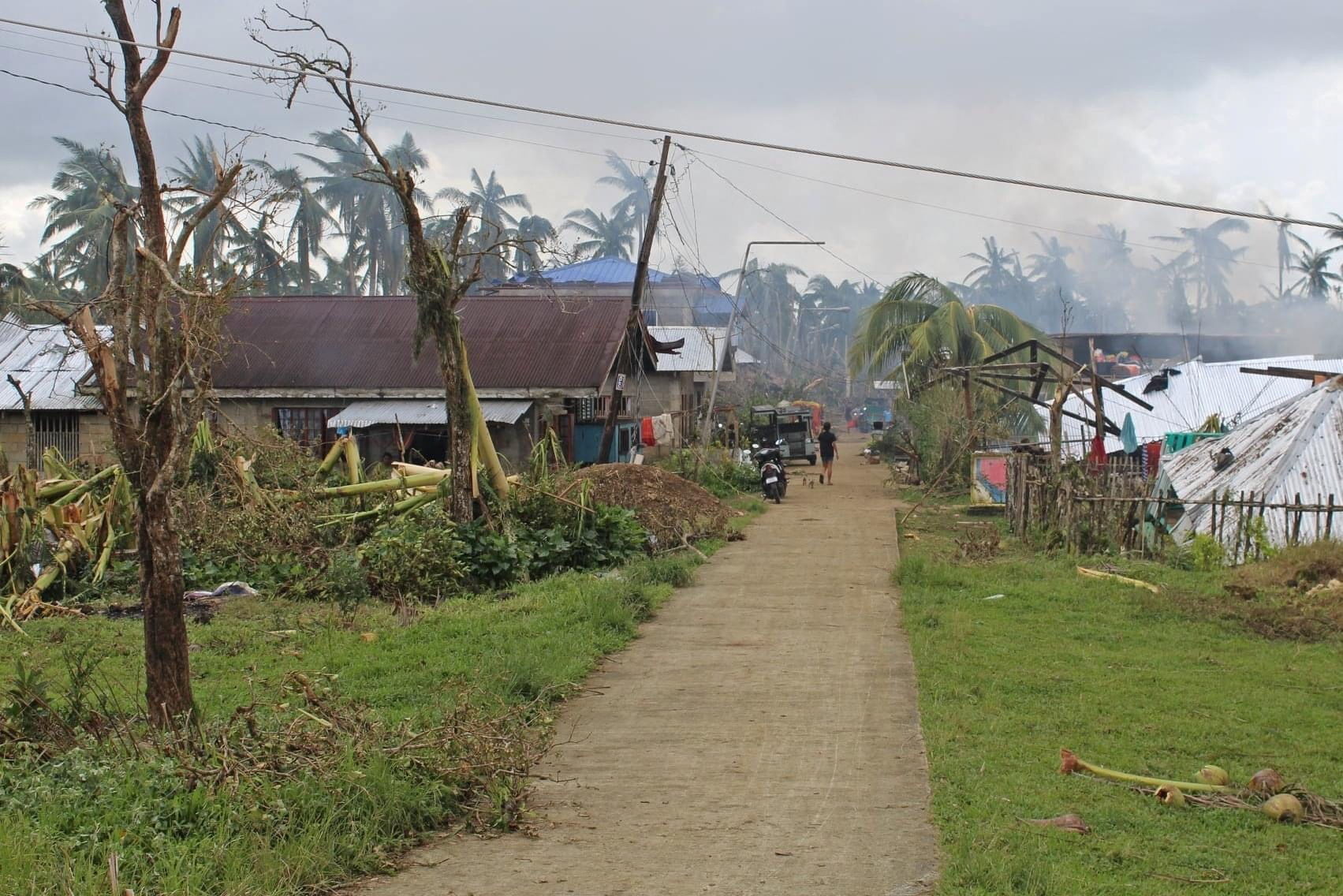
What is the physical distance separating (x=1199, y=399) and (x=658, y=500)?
1749 cm

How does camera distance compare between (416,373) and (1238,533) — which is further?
(416,373)

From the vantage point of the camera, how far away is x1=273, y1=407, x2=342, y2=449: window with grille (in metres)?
26.3

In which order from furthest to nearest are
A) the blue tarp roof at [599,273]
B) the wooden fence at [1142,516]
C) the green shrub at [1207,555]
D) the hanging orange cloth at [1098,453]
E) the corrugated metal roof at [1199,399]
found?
the blue tarp roof at [599,273]
the corrugated metal roof at [1199,399]
the hanging orange cloth at [1098,453]
the green shrub at [1207,555]
the wooden fence at [1142,516]

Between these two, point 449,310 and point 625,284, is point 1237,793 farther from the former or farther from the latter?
point 625,284

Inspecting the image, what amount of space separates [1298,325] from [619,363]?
1830 inches

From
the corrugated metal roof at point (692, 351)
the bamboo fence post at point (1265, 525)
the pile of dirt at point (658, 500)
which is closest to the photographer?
the bamboo fence post at point (1265, 525)

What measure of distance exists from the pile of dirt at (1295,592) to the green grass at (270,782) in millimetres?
6139

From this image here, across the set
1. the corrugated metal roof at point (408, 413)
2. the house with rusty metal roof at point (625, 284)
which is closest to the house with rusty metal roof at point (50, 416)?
the corrugated metal roof at point (408, 413)

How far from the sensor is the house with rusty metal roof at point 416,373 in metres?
25.5

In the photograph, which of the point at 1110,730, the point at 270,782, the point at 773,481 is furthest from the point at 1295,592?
the point at 773,481

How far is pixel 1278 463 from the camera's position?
15922 mm

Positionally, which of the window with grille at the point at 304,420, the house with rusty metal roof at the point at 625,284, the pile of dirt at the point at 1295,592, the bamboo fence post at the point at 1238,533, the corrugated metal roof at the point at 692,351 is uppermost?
the house with rusty metal roof at the point at 625,284

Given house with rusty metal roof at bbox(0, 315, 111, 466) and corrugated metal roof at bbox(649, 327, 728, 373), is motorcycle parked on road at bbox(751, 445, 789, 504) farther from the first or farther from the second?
house with rusty metal roof at bbox(0, 315, 111, 466)

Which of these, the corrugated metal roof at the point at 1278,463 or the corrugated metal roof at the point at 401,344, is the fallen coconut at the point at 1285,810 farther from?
the corrugated metal roof at the point at 401,344
